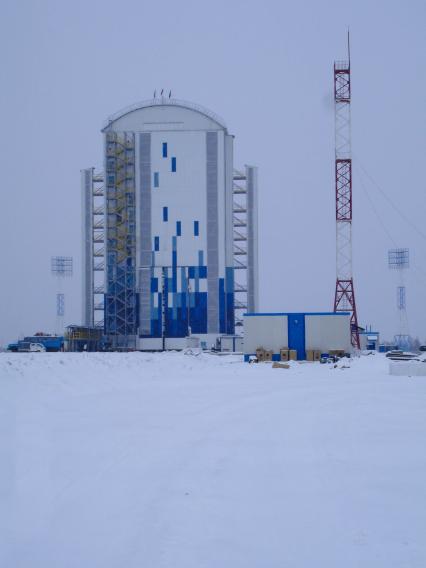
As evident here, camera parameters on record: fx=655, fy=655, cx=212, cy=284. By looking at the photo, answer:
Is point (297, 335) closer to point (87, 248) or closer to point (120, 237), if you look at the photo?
point (120, 237)

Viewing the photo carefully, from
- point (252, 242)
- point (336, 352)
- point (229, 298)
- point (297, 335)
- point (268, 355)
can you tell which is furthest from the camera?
point (252, 242)

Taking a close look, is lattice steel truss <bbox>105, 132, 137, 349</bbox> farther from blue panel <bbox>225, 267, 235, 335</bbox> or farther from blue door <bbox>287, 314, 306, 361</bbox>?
blue door <bbox>287, 314, 306, 361</bbox>

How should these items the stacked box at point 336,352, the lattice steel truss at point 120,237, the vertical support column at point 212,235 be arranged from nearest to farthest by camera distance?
the stacked box at point 336,352, the vertical support column at point 212,235, the lattice steel truss at point 120,237

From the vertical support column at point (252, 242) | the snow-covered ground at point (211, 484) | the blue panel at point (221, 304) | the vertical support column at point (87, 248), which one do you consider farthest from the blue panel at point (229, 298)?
the snow-covered ground at point (211, 484)

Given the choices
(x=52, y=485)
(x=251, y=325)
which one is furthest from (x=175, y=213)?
(x=52, y=485)

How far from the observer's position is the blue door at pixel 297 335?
38.8 m

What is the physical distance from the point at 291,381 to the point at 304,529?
53.1 feet

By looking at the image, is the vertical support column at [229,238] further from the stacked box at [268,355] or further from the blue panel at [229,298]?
the stacked box at [268,355]

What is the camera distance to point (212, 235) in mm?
56781

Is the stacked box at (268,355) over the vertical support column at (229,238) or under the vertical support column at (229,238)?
under

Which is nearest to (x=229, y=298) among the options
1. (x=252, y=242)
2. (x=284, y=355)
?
(x=252, y=242)

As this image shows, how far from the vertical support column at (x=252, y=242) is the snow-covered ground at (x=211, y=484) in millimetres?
44936

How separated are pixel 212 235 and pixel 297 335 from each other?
1992cm

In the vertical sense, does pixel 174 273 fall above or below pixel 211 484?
above
